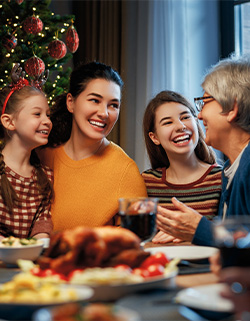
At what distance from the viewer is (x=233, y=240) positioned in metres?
0.84

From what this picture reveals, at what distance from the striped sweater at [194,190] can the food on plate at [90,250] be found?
1380 millimetres

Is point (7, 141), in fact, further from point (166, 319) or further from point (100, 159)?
point (166, 319)

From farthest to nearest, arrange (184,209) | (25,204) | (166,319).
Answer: (25,204), (184,209), (166,319)

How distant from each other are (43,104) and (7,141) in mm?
261

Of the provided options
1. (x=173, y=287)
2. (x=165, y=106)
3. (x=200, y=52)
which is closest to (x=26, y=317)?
(x=173, y=287)

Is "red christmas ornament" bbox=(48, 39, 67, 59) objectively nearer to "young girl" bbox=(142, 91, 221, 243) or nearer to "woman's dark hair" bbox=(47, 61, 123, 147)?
"woman's dark hair" bbox=(47, 61, 123, 147)

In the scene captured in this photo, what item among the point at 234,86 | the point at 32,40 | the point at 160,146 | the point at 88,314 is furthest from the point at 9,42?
the point at 88,314

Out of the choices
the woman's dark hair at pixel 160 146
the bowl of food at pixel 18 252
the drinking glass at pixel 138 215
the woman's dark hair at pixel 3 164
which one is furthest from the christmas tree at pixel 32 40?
the drinking glass at pixel 138 215

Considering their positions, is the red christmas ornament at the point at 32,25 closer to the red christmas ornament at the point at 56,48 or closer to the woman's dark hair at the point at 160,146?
the red christmas ornament at the point at 56,48

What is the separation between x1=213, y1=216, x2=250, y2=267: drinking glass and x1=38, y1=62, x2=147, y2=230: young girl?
1524 millimetres

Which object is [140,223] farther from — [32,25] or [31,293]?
[32,25]

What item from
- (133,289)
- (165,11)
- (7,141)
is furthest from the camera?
(165,11)

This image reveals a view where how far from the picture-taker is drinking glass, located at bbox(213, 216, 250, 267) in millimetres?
829

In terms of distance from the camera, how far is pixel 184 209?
5.34ft
